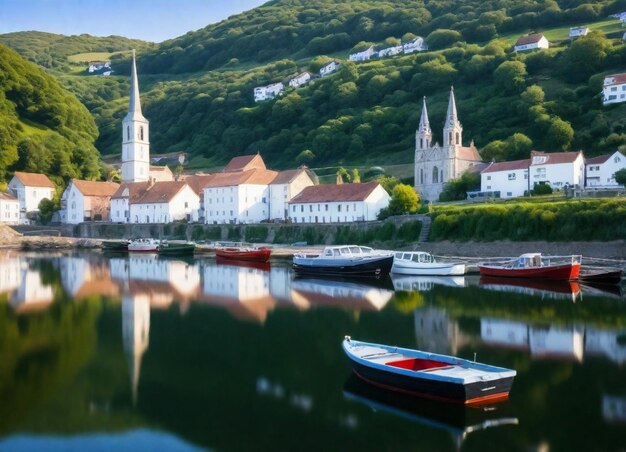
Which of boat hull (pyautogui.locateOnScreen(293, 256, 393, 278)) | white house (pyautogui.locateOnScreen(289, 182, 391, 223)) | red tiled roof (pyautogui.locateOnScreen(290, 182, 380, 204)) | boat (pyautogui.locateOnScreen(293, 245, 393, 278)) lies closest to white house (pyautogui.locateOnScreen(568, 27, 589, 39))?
red tiled roof (pyautogui.locateOnScreen(290, 182, 380, 204))

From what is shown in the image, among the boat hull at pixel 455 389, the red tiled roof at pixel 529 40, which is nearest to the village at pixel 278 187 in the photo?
the red tiled roof at pixel 529 40

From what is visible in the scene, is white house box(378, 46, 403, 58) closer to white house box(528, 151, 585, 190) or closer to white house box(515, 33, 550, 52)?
white house box(515, 33, 550, 52)

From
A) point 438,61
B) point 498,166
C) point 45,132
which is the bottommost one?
point 498,166

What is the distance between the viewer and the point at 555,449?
1195 centimetres

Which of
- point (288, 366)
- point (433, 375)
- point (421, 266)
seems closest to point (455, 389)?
point (433, 375)

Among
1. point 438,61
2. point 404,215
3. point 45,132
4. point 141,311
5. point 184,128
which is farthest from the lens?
point 184,128

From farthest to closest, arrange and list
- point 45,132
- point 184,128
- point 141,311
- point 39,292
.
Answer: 1. point 184,128
2. point 45,132
3. point 39,292
4. point 141,311

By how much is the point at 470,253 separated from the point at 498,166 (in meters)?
21.3

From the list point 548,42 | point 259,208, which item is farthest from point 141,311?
point 548,42

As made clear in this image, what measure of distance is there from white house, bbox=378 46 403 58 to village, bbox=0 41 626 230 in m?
74.5

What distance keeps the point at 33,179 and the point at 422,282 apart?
71278mm

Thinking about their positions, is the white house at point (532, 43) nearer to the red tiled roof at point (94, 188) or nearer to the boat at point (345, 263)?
the red tiled roof at point (94, 188)

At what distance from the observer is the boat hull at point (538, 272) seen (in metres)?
35.9

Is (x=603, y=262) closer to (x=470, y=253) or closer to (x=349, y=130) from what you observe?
(x=470, y=253)
